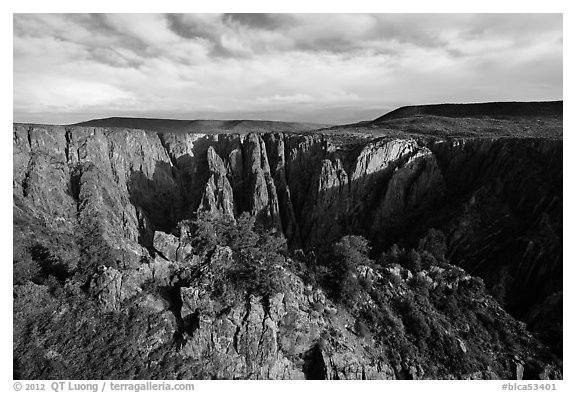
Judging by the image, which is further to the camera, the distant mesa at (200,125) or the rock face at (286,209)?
the distant mesa at (200,125)

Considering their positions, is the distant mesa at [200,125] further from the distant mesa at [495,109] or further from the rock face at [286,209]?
the rock face at [286,209]

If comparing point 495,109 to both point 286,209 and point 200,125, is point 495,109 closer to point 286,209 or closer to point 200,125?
point 286,209

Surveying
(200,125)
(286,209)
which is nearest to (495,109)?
(286,209)

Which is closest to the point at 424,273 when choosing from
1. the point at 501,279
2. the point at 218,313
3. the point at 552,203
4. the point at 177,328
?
the point at 501,279

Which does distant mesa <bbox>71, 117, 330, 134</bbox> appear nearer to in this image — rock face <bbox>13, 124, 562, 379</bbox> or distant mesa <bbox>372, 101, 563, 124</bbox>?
distant mesa <bbox>372, 101, 563, 124</bbox>

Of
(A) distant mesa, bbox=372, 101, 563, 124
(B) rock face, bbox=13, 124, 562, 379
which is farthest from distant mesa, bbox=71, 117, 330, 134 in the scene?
(B) rock face, bbox=13, 124, 562, 379

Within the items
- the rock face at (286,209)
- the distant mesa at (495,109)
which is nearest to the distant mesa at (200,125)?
the distant mesa at (495,109)

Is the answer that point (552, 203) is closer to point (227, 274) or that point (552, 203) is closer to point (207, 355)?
point (227, 274)

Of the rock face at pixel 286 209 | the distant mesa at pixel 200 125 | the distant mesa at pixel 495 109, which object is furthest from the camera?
the distant mesa at pixel 200 125
